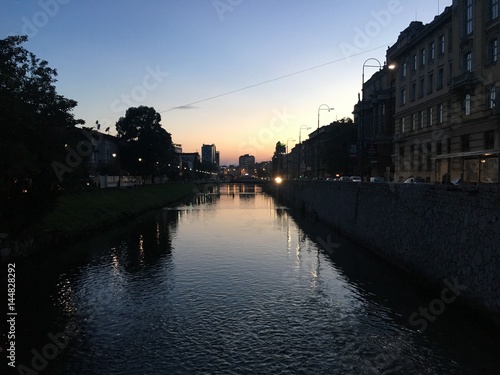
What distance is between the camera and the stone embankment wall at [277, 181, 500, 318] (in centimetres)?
1545

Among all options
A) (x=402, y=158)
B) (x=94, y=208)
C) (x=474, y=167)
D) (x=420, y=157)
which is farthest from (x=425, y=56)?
(x=94, y=208)

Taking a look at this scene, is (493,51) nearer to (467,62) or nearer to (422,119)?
(467,62)

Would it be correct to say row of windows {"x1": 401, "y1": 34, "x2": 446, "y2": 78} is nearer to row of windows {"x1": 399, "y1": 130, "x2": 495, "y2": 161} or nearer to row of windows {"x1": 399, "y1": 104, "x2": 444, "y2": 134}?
row of windows {"x1": 399, "y1": 104, "x2": 444, "y2": 134}

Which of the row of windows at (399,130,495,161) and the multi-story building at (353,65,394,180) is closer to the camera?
the row of windows at (399,130,495,161)

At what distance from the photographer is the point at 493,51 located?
41.0 metres

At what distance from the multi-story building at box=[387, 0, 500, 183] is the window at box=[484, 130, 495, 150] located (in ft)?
0.31

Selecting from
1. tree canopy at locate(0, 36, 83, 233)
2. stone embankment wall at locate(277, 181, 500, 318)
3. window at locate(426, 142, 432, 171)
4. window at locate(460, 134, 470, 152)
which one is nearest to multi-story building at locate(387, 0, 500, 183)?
window at locate(460, 134, 470, 152)

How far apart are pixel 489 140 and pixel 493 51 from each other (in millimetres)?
8473

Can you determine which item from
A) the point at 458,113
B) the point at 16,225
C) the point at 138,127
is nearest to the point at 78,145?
the point at 16,225

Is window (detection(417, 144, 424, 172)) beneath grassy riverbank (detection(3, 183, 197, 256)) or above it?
above

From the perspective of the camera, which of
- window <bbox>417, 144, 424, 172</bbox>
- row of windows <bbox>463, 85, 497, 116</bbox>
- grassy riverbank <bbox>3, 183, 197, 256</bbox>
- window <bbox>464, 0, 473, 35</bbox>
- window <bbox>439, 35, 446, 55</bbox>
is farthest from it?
window <bbox>417, 144, 424, 172</bbox>

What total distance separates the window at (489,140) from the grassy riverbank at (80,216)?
124 ft

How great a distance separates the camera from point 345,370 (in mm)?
12445

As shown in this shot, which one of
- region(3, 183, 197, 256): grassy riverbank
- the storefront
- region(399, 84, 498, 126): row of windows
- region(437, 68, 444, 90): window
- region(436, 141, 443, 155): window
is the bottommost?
region(3, 183, 197, 256): grassy riverbank
